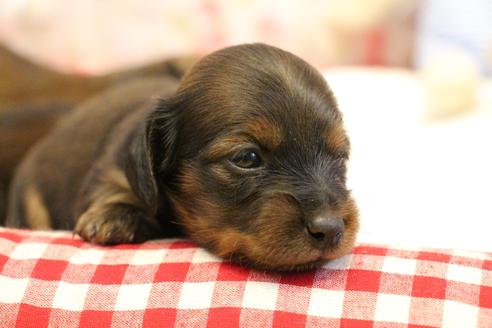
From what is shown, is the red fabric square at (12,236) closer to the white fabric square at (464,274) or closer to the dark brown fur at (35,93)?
the white fabric square at (464,274)

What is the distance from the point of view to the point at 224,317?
6.34ft

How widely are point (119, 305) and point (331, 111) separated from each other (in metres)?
0.86

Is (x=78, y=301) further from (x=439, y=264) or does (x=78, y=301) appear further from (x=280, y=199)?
(x=439, y=264)

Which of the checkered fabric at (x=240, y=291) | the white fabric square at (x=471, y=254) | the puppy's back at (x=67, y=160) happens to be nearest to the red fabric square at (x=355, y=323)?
the checkered fabric at (x=240, y=291)

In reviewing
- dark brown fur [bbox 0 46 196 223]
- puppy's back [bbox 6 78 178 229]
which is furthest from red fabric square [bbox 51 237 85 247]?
dark brown fur [bbox 0 46 196 223]

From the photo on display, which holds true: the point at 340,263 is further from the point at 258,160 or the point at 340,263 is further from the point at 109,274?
the point at 109,274

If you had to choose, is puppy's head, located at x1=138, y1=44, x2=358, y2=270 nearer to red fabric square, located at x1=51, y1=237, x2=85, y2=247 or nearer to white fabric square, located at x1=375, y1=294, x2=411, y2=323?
white fabric square, located at x1=375, y1=294, x2=411, y2=323

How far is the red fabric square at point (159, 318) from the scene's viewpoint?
6.38ft

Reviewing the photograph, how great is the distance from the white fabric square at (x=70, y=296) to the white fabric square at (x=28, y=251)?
0.52 feet

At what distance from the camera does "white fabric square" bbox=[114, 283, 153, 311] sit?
199cm

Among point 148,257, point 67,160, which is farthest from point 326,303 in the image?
point 67,160

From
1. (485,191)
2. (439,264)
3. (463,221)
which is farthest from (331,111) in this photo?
(485,191)

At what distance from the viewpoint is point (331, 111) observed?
226 centimetres

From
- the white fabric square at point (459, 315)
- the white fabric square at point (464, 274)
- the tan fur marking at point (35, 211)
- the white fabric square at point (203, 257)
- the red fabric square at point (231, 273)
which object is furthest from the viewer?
the tan fur marking at point (35, 211)
